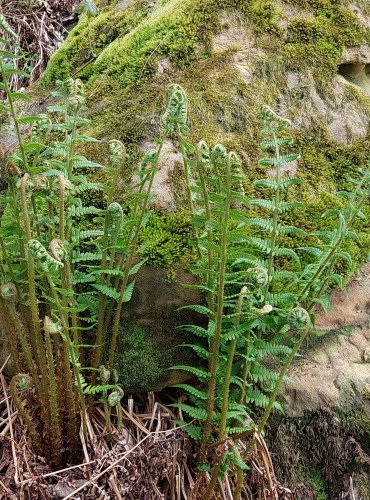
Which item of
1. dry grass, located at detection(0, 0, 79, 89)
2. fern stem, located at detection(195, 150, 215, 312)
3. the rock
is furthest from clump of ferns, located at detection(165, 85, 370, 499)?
dry grass, located at detection(0, 0, 79, 89)

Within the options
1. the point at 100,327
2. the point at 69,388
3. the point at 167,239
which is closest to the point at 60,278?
the point at 100,327

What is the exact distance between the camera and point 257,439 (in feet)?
6.45

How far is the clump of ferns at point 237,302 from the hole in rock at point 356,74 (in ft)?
3.54

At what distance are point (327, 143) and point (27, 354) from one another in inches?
67.7

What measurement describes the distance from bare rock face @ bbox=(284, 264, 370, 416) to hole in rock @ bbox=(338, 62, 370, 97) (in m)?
1.09

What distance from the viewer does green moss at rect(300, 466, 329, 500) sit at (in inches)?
92.6

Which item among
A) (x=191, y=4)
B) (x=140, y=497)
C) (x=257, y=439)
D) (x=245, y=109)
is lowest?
(x=140, y=497)

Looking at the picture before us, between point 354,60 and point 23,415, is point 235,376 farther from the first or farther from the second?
point 354,60

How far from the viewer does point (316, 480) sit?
2.37m

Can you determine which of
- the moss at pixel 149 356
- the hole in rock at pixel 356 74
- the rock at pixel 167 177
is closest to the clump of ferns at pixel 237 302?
the moss at pixel 149 356

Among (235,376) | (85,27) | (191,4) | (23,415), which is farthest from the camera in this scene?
(85,27)

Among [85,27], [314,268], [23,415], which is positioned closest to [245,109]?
[314,268]

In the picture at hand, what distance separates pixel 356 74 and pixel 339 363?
1.58 meters

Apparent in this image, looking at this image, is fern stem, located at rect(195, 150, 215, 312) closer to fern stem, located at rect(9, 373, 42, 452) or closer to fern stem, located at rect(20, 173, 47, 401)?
fern stem, located at rect(20, 173, 47, 401)
